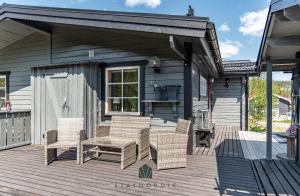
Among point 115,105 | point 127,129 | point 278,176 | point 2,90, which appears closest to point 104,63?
point 115,105

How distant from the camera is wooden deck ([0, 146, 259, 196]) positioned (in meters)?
2.83

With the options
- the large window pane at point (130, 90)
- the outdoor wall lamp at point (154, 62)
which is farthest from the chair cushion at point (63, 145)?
the outdoor wall lamp at point (154, 62)

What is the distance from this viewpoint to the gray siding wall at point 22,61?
6090 millimetres

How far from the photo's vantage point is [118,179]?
10.6 ft

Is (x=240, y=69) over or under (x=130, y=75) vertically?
over

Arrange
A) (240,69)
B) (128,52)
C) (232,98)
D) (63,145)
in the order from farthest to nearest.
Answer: (232,98)
(240,69)
(128,52)
(63,145)

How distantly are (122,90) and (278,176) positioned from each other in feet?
10.7

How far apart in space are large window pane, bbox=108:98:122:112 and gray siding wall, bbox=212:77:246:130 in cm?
570

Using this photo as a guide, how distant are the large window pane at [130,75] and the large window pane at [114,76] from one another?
0.13 m

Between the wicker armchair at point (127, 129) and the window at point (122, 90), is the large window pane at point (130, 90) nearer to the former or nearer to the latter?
the window at point (122, 90)

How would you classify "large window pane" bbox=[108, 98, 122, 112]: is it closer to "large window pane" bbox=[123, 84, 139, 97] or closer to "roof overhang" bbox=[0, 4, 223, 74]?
"large window pane" bbox=[123, 84, 139, 97]

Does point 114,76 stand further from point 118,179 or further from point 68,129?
point 118,179

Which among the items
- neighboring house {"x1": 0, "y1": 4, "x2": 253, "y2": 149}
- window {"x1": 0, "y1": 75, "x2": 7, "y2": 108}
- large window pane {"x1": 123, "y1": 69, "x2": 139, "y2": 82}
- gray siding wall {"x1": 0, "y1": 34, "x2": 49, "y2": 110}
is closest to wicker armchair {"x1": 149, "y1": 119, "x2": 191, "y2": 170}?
neighboring house {"x1": 0, "y1": 4, "x2": 253, "y2": 149}

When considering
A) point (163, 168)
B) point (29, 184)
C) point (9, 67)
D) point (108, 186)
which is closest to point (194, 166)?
point (163, 168)
